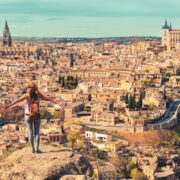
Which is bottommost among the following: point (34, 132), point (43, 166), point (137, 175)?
point (137, 175)

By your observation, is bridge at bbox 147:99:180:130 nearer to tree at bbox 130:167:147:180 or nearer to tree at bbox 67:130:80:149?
tree at bbox 67:130:80:149

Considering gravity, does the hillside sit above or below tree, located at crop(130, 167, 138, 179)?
above

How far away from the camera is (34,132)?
5.17 m

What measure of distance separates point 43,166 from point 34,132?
2.16 feet

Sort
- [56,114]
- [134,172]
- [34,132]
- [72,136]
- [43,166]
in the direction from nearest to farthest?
[43,166] < [34,132] < [134,172] < [72,136] < [56,114]

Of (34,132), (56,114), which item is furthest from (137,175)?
(34,132)

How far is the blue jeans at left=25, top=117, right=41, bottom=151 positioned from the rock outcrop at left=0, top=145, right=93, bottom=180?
9 centimetres

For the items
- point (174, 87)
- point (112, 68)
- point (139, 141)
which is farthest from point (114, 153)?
point (112, 68)

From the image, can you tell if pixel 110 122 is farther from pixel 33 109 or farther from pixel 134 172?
pixel 33 109

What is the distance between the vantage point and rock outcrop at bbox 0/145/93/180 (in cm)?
448

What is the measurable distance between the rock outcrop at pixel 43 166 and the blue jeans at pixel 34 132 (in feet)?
0.28

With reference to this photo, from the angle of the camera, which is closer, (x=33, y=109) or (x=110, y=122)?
(x=33, y=109)

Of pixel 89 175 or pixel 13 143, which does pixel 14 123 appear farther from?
pixel 89 175

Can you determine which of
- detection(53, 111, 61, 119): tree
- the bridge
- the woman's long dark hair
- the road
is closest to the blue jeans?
the woman's long dark hair
